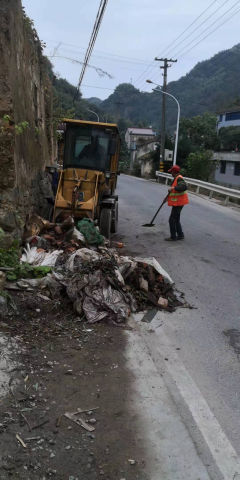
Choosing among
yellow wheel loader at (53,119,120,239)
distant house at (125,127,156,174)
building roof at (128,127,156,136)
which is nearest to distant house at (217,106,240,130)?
distant house at (125,127,156,174)

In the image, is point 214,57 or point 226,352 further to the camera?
point 214,57

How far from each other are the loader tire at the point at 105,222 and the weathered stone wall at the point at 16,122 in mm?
1287

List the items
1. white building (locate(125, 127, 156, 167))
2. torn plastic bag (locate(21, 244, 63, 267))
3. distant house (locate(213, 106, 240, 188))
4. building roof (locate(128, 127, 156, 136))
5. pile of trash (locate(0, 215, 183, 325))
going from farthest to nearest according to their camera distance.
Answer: building roof (locate(128, 127, 156, 136))
white building (locate(125, 127, 156, 167))
distant house (locate(213, 106, 240, 188))
torn plastic bag (locate(21, 244, 63, 267))
pile of trash (locate(0, 215, 183, 325))

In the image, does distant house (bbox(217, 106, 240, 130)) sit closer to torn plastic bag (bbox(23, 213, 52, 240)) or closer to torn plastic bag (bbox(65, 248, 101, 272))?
torn plastic bag (bbox(23, 213, 52, 240))

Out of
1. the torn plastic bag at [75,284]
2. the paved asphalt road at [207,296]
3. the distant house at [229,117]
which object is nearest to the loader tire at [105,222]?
the paved asphalt road at [207,296]

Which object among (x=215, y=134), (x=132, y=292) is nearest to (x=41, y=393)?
(x=132, y=292)

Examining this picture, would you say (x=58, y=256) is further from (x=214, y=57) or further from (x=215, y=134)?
(x=214, y=57)

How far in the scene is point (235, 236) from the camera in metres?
10.4

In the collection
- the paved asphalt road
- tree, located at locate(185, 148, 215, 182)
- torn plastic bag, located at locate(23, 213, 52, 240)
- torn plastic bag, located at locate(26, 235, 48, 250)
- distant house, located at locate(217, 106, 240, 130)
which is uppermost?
distant house, located at locate(217, 106, 240, 130)

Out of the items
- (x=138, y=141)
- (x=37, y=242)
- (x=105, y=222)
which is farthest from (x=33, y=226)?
(x=138, y=141)

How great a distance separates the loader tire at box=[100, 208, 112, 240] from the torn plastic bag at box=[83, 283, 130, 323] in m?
3.74

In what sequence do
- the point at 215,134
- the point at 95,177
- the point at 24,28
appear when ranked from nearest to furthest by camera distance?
the point at 24,28 < the point at 95,177 < the point at 215,134

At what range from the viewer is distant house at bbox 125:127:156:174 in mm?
62500

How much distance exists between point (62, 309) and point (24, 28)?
588 cm
